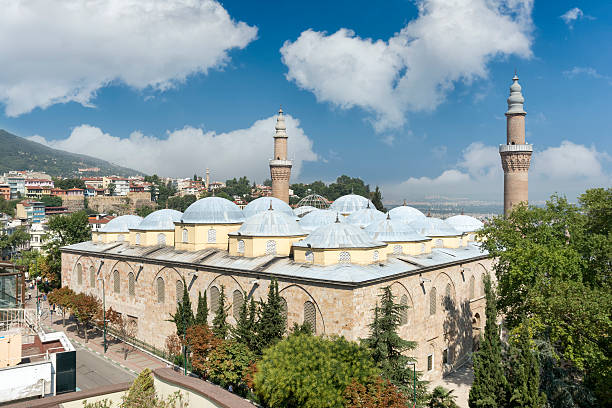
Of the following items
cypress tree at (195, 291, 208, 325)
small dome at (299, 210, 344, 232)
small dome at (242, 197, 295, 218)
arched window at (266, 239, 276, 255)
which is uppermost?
small dome at (242, 197, 295, 218)

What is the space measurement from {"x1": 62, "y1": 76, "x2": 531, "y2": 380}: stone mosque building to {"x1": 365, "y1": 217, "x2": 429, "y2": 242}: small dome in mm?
60

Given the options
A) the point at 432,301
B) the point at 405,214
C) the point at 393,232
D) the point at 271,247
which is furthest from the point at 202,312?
the point at 405,214

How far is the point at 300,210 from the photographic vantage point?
145 feet

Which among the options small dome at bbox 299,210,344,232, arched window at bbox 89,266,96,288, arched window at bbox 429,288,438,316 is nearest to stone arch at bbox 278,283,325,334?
arched window at bbox 429,288,438,316

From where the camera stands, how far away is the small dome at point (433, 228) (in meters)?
29.5

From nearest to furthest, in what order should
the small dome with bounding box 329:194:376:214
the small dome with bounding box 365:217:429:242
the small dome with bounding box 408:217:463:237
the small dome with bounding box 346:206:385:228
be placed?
the small dome with bounding box 365:217:429:242 < the small dome with bounding box 408:217:463:237 < the small dome with bounding box 346:206:385:228 < the small dome with bounding box 329:194:376:214

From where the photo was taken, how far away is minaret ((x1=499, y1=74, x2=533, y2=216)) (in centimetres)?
3512

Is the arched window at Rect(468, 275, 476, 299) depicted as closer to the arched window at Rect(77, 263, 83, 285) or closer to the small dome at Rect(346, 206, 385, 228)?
the small dome at Rect(346, 206, 385, 228)

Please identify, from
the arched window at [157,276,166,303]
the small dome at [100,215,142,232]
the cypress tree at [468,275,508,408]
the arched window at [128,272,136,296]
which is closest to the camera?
the cypress tree at [468,275,508,408]

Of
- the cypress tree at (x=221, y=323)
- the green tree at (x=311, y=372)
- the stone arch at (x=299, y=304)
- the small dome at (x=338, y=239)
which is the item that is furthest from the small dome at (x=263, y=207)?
the green tree at (x=311, y=372)

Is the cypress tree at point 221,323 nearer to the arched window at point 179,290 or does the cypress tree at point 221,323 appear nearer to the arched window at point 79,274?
the arched window at point 179,290

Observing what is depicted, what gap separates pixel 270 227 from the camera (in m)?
24.7

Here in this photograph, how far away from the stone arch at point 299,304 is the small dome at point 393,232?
666 centimetres

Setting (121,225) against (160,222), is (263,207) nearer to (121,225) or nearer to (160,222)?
(160,222)
